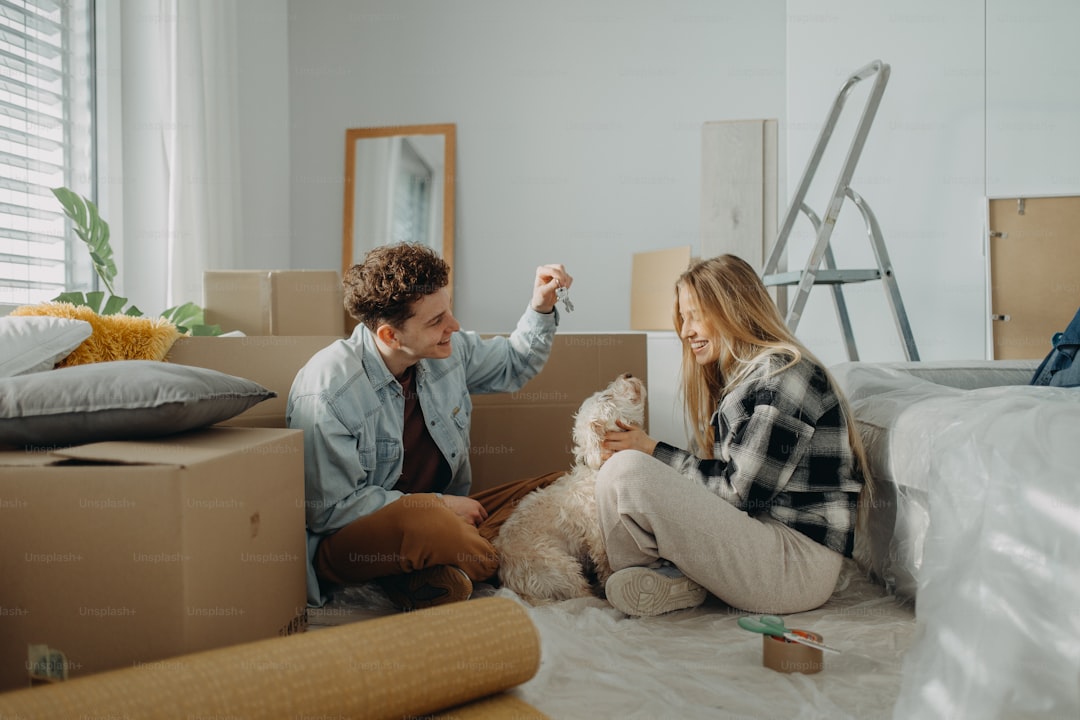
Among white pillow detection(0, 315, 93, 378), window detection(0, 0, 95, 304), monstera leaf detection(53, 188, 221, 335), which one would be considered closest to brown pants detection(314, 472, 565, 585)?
white pillow detection(0, 315, 93, 378)

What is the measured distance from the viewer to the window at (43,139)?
2.68 metres

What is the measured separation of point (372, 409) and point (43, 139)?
185 centimetres

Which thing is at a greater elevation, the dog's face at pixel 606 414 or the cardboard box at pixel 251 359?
the cardboard box at pixel 251 359

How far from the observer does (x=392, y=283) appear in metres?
1.83

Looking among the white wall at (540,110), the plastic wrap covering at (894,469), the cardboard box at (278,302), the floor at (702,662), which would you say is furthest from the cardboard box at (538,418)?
the white wall at (540,110)

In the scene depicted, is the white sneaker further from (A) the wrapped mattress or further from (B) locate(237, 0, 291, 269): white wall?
(B) locate(237, 0, 291, 269): white wall

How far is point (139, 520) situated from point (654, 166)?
10.5 ft

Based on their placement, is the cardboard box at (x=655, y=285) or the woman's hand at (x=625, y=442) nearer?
the woman's hand at (x=625, y=442)

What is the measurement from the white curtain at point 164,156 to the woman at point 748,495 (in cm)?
209

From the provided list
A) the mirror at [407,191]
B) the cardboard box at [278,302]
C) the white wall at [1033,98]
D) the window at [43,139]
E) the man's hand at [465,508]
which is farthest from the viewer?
the mirror at [407,191]

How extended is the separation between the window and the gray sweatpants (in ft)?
7.02

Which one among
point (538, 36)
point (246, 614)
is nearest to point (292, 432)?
point (246, 614)

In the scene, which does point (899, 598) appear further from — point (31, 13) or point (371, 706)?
point (31, 13)

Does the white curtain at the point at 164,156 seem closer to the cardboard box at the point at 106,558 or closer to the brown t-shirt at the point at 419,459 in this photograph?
the brown t-shirt at the point at 419,459
